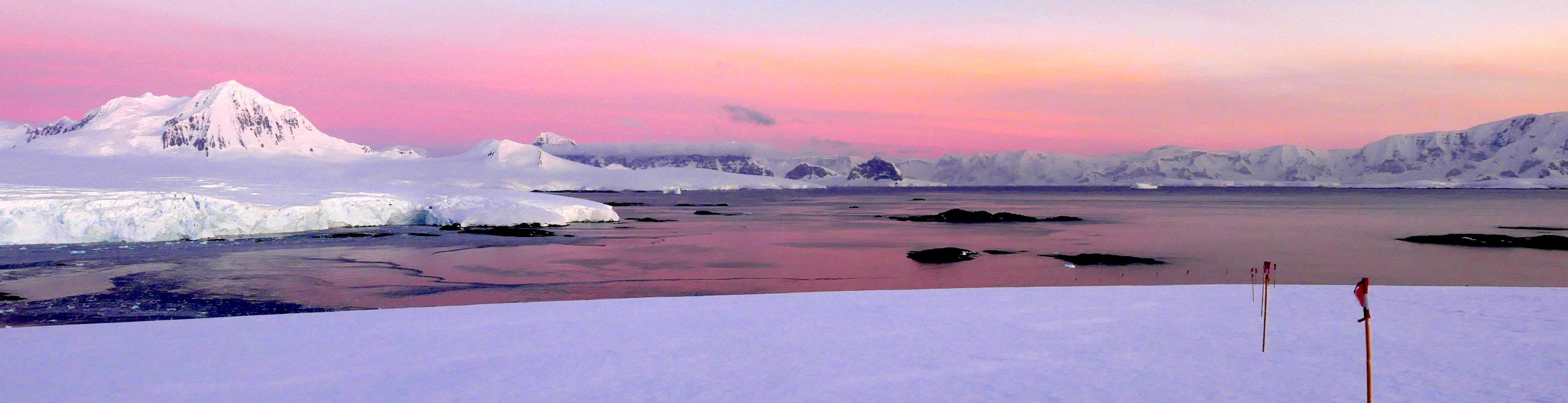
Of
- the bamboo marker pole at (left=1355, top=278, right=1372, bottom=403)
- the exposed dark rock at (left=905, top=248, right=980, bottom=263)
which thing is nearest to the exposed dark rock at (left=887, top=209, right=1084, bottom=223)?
the exposed dark rock at (left=905, top=248, right=980, bottom=263)

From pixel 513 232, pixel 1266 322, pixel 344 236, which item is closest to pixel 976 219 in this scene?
pixel 513 232

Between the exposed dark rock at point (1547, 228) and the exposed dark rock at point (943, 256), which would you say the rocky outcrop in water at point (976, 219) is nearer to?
the exposed dark rock at point (1547, 228)

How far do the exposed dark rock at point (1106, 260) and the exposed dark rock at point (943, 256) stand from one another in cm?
263

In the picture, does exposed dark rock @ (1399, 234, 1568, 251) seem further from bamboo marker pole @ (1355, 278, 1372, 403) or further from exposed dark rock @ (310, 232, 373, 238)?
exposed dark rock @ (310, 232, 373, 238)

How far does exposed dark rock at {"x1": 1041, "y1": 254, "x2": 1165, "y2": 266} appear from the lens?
23500 mm

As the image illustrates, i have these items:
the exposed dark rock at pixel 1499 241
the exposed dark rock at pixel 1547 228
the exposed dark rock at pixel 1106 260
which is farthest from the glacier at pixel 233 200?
the exposed dark rock at pixel 1547 228

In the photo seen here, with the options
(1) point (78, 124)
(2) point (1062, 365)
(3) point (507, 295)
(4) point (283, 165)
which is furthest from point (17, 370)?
(1) point (78, 124)

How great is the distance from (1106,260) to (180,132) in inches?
7697

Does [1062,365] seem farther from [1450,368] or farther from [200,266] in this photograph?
[200,266]

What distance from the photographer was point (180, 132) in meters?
171

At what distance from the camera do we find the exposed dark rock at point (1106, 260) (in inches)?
925

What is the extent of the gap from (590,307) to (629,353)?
11.2 feet

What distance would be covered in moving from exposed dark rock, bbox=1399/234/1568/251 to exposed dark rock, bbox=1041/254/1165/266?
555 inches

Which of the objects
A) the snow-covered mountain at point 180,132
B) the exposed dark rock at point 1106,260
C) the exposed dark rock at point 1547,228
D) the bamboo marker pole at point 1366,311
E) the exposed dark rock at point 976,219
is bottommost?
the exposed dark rock at point 1106,260
